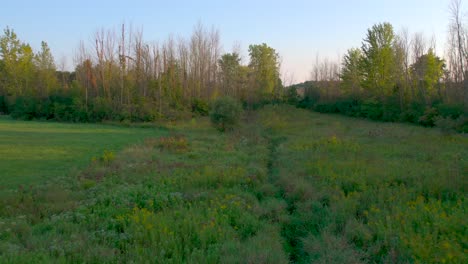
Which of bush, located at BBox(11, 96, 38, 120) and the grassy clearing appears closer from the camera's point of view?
the grassy clearing

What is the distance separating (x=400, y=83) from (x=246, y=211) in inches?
1509

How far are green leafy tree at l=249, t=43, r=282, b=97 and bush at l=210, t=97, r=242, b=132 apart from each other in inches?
1346

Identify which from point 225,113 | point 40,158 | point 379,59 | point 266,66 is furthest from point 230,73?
point 40,158

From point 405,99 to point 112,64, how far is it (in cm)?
3644

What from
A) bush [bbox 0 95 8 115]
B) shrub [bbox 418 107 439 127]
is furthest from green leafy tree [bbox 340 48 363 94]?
bush [bbox 0 95 8 115]

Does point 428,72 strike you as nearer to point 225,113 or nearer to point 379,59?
point 379,59

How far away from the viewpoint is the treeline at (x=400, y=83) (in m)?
32.7

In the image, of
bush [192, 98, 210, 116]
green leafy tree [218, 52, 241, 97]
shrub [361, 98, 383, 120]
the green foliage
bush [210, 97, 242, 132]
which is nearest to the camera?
the green foliage

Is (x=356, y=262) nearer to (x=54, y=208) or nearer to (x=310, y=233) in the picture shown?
(x=310, y=233)

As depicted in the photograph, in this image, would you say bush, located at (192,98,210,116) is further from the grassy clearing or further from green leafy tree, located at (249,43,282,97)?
the grassy clearing

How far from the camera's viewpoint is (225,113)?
94.3 feet

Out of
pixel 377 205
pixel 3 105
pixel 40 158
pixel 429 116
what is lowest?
pixel 377 205

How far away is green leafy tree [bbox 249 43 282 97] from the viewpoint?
63.8m

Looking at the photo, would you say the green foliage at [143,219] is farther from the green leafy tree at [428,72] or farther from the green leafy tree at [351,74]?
the green leafy tree at [351,74]
